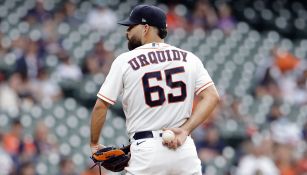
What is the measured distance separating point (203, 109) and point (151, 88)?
32cm

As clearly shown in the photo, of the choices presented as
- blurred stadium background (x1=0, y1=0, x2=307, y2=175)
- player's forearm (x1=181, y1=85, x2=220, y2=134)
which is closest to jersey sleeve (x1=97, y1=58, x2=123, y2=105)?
player's forearm (x1=181, y1=85, x2=220, y2=134)

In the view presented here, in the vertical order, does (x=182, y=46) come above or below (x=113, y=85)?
below

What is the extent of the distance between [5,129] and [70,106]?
1.27m

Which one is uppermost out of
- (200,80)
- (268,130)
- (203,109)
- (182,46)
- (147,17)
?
(147,17)

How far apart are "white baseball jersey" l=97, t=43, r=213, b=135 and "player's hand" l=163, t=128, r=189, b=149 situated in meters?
0.06

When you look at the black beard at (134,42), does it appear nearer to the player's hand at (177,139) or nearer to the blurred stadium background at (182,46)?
the player's hand at (177,139)

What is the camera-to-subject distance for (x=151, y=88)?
15.0ft

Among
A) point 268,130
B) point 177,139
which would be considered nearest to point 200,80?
point 177,139

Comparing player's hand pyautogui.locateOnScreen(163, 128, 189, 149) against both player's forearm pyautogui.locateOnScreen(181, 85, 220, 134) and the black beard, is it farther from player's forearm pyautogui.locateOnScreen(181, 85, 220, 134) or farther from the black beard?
the black beard

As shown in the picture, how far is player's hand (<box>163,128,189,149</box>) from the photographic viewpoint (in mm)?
4523

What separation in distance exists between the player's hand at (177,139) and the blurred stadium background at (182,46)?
5221 mm

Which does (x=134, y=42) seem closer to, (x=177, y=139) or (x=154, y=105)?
(x=154, y=105)

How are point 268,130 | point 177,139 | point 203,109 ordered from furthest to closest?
1. point 268,130
2. point 203,109
3. point 177,139

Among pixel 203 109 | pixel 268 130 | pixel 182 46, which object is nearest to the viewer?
pixel 203 109
